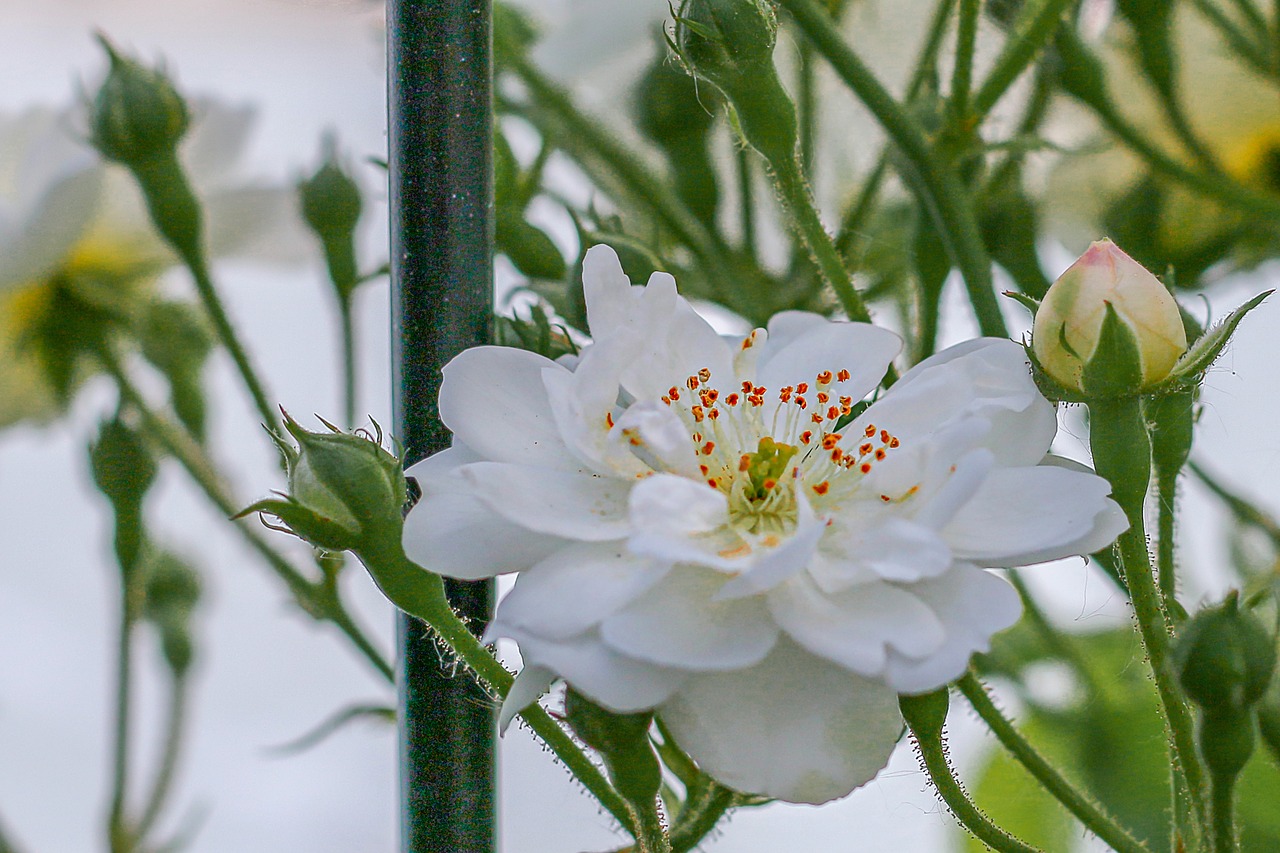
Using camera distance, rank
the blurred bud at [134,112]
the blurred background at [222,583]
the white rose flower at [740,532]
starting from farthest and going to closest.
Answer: the blurred background at [222,583], the blurred bud at [134,112], the white rose flower at [740,532]

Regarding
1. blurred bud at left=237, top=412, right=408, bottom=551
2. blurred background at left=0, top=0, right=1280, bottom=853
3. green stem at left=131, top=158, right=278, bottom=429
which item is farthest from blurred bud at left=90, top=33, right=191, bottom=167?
blurred background at left=0, top=0, right=1280, bottom=853

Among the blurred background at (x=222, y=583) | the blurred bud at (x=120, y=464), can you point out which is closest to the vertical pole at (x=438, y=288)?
the blurred bud at (x=120, y=464)

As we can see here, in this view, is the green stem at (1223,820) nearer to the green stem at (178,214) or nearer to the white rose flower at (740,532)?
the white rose flower at (740,532)

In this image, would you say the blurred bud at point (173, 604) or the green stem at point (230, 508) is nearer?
the green stem at point (230, 508)

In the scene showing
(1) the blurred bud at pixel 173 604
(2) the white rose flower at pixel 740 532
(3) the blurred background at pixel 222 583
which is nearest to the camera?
(2) the white rose flower at pixel 740 532

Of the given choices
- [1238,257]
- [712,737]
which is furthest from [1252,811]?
[712,737]

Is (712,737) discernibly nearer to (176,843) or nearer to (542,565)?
(542,565)
